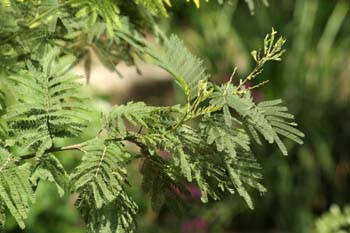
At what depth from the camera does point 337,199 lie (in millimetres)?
6301

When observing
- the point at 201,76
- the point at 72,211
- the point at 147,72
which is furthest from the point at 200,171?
the point at 147,72

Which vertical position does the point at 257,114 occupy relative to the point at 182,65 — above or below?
below

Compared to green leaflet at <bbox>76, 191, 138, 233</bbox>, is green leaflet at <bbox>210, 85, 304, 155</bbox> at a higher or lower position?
higher

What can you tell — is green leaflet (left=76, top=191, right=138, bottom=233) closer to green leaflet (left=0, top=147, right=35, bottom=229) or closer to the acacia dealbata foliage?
the acacia dealbata foliage

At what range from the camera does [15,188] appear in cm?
168

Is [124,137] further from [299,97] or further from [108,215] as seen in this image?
[299,97]

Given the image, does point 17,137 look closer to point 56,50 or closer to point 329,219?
point 56,50

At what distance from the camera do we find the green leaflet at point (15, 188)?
167cm

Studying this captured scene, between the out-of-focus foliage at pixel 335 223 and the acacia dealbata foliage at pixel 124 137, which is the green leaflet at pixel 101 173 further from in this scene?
the out-of-focus foliage at pixel 335 223

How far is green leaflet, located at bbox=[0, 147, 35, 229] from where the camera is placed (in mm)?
1669

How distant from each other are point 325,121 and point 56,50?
15.0 ft

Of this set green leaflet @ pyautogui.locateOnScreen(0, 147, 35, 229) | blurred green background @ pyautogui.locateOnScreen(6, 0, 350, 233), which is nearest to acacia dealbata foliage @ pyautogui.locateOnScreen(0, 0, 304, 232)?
green leaflet @ pyautogui.locateOnScreen(0, 147, 35, 229)

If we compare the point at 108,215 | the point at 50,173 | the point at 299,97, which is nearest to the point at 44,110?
the point at 50,173

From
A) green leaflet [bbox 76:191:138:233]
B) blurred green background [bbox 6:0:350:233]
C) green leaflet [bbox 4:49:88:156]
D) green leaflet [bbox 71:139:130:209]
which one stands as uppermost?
blurred green background [bbox 6:0:350:233]
